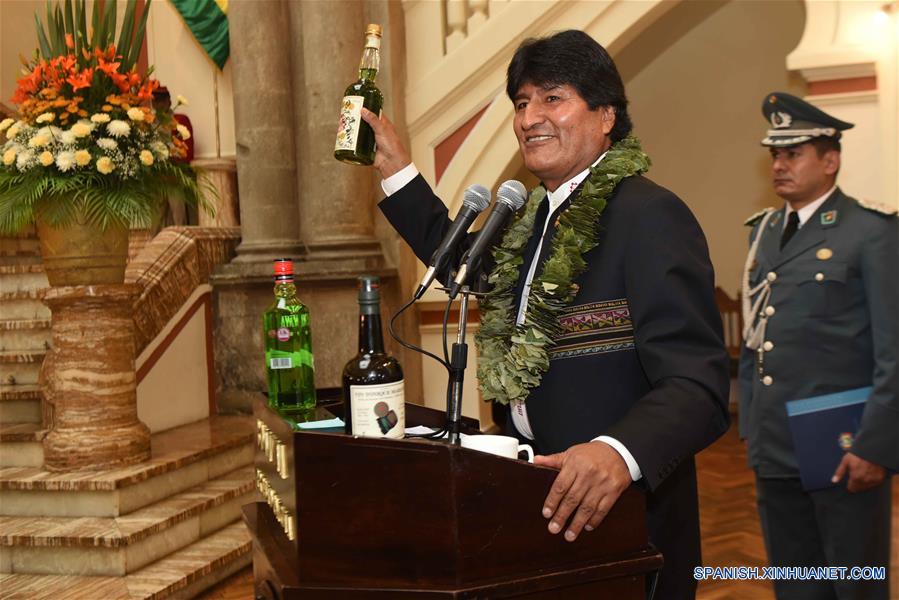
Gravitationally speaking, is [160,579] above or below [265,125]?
below

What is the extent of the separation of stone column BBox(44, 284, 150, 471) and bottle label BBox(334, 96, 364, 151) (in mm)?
2240

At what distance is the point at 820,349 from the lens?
2.89 meters

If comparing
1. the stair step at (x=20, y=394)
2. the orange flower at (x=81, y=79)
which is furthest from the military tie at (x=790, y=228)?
the stair step at (x=20, y=394)

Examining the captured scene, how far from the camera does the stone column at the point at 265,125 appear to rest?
5.34 metres

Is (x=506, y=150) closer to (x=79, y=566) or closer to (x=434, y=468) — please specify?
(x=79, y=566)

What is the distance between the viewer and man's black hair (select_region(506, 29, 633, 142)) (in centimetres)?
177

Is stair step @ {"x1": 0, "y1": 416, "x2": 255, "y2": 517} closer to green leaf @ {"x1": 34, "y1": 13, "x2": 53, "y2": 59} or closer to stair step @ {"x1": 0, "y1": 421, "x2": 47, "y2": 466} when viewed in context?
stair step @ {"x1": 0, "y1": 421, "x2": 47, "y2": 466}

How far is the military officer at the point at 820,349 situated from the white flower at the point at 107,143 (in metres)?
2.56

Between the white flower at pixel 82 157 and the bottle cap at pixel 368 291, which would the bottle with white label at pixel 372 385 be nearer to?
the bottle cap at pixel 368 291

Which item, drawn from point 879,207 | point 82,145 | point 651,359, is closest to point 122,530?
point 82,145

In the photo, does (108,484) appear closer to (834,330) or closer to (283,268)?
(283,268)

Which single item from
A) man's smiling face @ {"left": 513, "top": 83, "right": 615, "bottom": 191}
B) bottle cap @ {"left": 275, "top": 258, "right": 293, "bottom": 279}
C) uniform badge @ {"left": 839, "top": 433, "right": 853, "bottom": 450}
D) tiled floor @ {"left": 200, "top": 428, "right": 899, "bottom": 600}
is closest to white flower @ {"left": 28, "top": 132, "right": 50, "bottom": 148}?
tiled floor @ {"left": 200, "top": 428, "right": 899, "bottom": 600}

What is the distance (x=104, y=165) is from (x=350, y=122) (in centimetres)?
205

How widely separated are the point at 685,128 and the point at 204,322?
550 cm
